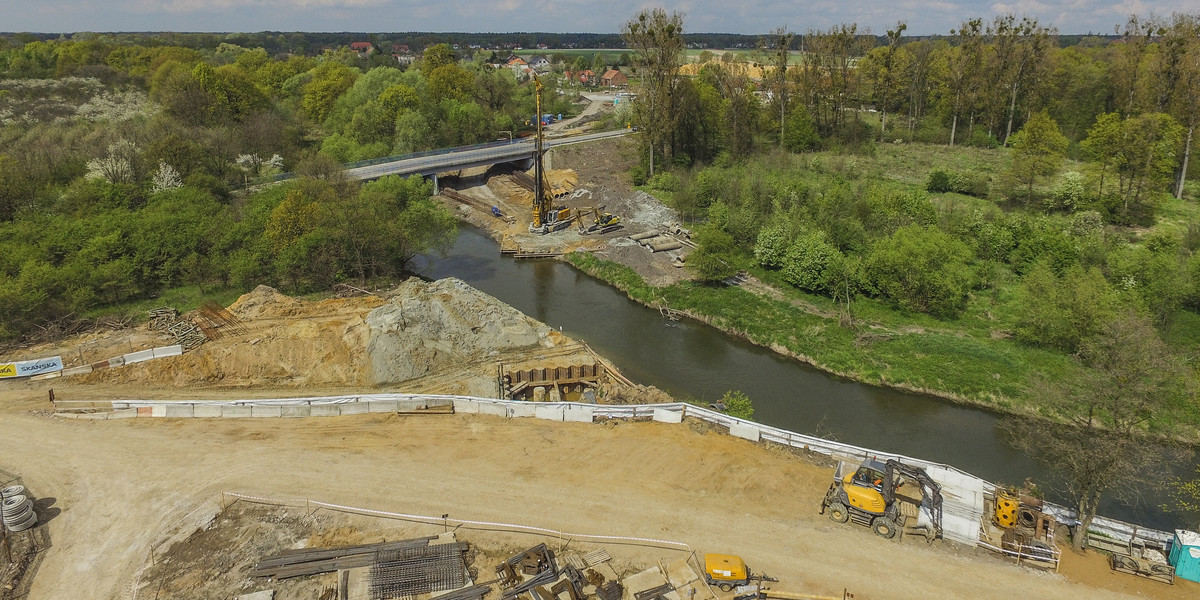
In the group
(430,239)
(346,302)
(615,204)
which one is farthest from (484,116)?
(346,302)

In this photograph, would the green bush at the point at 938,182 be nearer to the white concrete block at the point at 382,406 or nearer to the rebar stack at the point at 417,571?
the white concrete block at the point at 382,406

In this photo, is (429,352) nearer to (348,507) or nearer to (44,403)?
(348,507)

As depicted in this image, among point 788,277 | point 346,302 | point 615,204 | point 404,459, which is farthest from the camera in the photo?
point 615,204

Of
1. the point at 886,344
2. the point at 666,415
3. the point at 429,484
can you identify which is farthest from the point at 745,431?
the point at 886,344

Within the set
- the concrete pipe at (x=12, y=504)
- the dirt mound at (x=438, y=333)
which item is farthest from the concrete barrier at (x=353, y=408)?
the concrete pipe at (x=12, y=504)

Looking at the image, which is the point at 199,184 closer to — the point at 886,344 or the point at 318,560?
the point at 318,560

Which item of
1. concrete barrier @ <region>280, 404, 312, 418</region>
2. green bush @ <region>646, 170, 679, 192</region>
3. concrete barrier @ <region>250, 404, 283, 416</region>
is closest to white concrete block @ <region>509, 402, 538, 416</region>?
concrete barrier @ <region>280, 404, 312, 418</region>

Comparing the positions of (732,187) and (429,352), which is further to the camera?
(732,187)
